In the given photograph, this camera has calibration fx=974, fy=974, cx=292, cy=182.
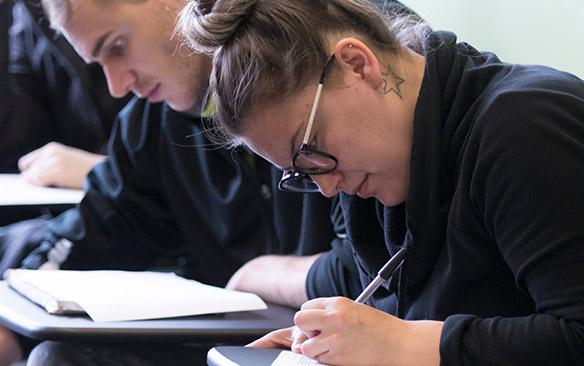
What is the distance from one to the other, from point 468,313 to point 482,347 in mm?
129

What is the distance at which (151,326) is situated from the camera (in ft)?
3.99

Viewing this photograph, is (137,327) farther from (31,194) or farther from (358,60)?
(31,194)

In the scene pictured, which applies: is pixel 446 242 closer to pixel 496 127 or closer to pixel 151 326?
pixel 496 127

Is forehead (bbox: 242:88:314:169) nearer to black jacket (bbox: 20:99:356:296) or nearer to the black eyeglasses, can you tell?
the black eyeglasses

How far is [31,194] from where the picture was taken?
1.92 m

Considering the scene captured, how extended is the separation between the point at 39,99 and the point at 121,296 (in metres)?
1.42

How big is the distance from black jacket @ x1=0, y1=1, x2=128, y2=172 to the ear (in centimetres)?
149

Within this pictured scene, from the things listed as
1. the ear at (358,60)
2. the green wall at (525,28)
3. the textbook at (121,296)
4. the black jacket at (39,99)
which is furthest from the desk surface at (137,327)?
the black jacket at (39,99)

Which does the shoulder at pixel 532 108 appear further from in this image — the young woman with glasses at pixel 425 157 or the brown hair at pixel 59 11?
the brown hair at pixel 59 11

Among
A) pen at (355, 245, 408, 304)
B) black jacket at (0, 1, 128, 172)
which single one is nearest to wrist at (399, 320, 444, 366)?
pen at (355, 245, 408, 304)

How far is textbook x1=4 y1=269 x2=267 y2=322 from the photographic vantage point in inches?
49.9

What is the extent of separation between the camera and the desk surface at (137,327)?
118 centimetres

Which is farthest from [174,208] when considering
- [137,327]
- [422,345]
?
[422,345]

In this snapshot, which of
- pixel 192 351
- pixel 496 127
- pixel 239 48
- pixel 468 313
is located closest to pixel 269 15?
pixel 239 48
